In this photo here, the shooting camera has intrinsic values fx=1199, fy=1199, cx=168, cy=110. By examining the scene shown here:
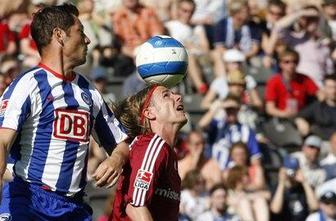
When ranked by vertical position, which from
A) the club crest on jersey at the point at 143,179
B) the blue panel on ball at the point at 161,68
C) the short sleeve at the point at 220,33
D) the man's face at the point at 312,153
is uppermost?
the blue panel on ball at the point at 161,68

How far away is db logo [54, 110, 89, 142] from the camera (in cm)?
729

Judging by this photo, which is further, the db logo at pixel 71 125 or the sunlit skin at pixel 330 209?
the sunlit skin at pixel 330 209

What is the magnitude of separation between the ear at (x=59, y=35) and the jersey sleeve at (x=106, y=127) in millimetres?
402

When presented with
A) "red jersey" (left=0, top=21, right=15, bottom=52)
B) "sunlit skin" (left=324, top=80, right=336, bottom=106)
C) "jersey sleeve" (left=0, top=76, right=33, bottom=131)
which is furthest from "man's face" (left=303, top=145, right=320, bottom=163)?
"jersey sleeve" (left=0, top=76, right=33, bottom=131)

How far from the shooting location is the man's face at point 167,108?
7.42 metres

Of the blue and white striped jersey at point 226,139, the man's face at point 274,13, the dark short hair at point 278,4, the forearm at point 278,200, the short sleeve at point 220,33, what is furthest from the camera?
the dark short hair at point 278,4

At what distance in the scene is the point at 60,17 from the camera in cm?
740

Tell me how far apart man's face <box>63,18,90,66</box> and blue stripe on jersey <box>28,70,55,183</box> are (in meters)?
0.27

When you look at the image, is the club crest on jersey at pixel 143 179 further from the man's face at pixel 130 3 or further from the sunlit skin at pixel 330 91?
the man's face at pixel 130 3

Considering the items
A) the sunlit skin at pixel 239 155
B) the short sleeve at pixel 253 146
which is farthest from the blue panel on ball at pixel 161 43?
the short sleeve at pixel 253 146

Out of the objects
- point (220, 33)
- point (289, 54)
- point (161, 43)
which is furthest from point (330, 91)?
point (161, 43)

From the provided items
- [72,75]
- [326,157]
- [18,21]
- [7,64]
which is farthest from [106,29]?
[72,75]

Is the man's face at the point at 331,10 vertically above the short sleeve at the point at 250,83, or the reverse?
the man's face at the point at 331,10

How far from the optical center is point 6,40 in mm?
15695
